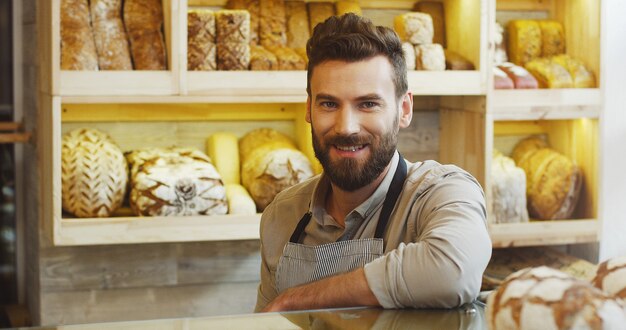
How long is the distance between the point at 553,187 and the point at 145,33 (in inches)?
64.3

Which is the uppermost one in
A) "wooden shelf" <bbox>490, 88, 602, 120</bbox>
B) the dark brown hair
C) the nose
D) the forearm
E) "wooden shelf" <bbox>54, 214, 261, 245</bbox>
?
the dark brown hair

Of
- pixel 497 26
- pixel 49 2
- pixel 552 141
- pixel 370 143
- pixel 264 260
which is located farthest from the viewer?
pixel 552 141

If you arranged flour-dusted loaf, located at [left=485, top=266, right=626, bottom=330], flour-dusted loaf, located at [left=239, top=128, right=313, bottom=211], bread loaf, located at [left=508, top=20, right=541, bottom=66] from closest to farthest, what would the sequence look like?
1. flour-dusted loaf, located at [left=485, top=266, right=626, bottom=330]
2. flour-dusted loaf, located at [left=239, top=128, right=313, bottom=211]
3. bread loaf, located at [left=508, top=20, right=541, bottom=66]

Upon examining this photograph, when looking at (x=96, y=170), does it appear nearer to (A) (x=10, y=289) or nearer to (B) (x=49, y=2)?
(B) (x=49, y=2)

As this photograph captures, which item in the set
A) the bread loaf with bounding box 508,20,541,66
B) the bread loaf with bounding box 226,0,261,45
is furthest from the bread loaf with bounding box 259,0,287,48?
the bread loaf with bounding box 508,20,541,66

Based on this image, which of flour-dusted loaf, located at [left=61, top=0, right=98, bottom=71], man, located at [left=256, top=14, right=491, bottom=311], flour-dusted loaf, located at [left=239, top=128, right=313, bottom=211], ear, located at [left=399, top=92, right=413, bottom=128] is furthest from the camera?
flour-dusted loaf, located at [left=239, top=128, right=313, bottom=211]

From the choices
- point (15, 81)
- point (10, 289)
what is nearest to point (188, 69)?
point (15, 81)

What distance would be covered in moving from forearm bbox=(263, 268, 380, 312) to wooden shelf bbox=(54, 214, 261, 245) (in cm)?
143

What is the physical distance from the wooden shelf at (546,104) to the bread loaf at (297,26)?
28.6 inches

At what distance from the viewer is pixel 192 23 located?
294cm

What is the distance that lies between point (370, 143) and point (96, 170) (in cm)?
145

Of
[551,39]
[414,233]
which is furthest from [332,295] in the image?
[551,39]

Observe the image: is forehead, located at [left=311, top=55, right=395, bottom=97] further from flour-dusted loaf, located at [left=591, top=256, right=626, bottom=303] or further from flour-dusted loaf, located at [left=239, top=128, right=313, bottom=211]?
flour-dusted loaf, located at [left=239, top=128, right=313, bottom=211]

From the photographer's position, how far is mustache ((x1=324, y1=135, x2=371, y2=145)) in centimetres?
170
